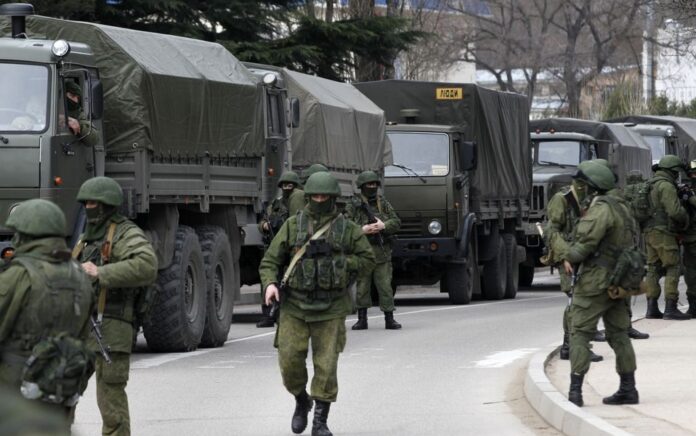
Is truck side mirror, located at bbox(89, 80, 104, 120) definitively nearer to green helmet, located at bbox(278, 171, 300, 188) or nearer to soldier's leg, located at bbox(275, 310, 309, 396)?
green helmet, located at bbox(278, 171, 300, 188)

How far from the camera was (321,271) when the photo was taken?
32.1ft

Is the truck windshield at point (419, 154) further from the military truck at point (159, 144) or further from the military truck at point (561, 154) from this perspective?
the military truck at point (159, 144)

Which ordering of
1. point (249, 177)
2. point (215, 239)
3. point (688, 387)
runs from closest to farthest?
1. point (688, 387)
2. point (215, 239)
3. point (249, 177)

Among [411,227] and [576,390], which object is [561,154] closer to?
[411,227]

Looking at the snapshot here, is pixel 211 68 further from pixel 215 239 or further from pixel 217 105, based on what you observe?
pixel 215 239

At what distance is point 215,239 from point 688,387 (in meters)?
6.41

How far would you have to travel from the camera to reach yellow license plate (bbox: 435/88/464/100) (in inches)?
955

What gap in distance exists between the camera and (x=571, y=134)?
2800 centimetres

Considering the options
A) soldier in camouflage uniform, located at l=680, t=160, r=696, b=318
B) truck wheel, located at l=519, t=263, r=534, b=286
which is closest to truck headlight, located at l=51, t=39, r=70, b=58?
soldier in camouflage uniform, located at l=680, t=160, r=696, b=318

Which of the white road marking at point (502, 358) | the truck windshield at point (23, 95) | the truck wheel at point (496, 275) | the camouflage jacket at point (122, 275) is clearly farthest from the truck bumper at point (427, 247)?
the camouflage jacket at point (122, 275)

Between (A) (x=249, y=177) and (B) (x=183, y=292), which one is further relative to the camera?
(A) (x=249, y=177)

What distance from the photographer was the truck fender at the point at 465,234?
22719 millimetres

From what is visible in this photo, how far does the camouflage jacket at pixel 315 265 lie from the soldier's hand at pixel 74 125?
4010 millimetres

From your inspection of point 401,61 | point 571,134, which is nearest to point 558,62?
point 401,61
